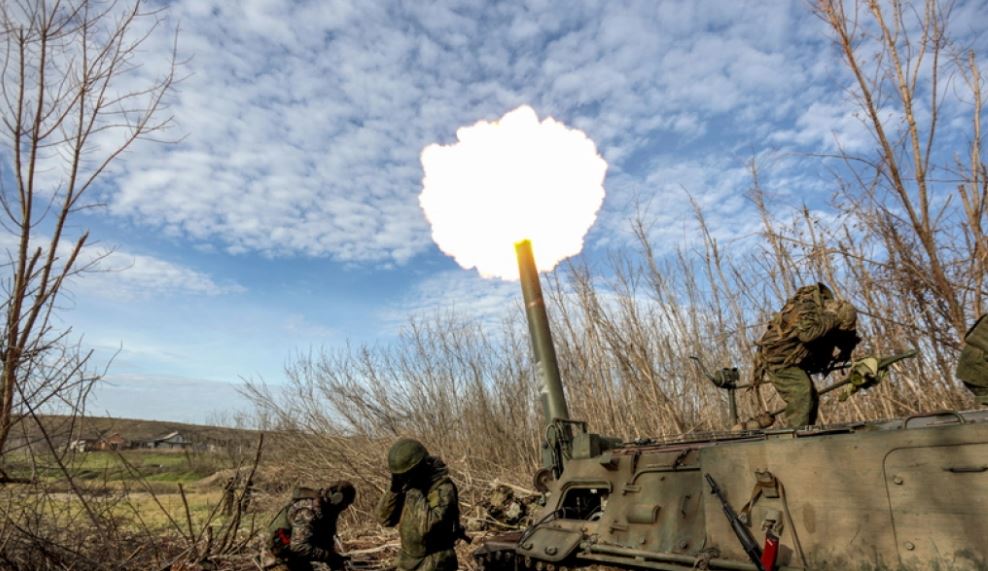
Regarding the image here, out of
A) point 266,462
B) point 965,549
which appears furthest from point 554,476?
point 266,462

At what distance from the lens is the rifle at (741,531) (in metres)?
3.49

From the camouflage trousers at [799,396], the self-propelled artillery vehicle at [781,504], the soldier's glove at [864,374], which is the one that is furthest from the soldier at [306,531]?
the soldier's glove at [864,374]

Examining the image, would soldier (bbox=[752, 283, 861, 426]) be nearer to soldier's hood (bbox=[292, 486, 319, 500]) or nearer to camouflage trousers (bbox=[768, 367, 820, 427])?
camouflage trousers (bbox=[768, 367, 820, 427])

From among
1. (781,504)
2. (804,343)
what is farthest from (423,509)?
(804,343)

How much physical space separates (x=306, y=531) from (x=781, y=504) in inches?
157

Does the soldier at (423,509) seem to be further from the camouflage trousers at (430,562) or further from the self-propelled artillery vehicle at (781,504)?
the self-propelled artillery vehicle at (781,504)

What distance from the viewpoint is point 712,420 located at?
10875 mm

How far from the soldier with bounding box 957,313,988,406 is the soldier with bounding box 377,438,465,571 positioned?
145 inches

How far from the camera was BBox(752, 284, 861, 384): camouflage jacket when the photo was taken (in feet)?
16.9

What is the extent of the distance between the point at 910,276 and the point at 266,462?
45.1 feet

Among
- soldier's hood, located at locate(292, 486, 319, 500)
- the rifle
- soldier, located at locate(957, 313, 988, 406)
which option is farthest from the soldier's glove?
soldier's hood, located at locate(292, 486, 319, 500)

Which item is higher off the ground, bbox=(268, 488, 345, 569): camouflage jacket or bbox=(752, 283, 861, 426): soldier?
bbox=(752, 283, 861, 426): soldier

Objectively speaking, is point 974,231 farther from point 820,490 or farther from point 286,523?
point 286,523

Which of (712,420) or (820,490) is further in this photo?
(712,420)
